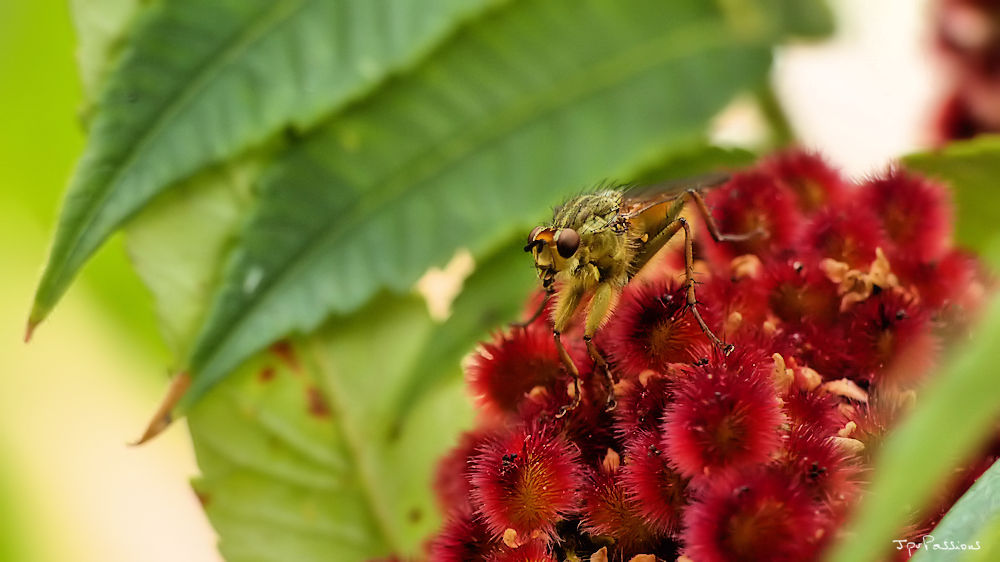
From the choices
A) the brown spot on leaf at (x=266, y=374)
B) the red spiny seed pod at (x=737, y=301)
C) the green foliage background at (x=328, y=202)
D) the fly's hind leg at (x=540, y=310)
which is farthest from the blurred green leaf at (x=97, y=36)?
the red spiny seed pod at (x=737, y=301)

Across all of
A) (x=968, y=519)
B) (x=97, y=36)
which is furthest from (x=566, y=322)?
(x=97, y=36)

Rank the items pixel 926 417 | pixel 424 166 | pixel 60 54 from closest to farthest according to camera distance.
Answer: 1. pixel 926 417
2. pixel 424 166
3. pixel 60 54

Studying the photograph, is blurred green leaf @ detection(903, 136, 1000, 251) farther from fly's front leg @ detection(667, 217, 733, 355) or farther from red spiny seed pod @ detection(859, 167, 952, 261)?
fly's front leg @ detection(667, 217, 733, 355)

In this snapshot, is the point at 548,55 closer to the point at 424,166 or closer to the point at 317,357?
the point at 424,166

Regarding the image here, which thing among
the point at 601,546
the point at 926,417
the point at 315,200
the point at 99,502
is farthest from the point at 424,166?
the point at 99,502

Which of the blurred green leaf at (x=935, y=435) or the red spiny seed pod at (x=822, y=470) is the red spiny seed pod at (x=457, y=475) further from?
the blurred green leaf at (x=935, y=435)

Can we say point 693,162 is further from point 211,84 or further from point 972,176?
point 211,84

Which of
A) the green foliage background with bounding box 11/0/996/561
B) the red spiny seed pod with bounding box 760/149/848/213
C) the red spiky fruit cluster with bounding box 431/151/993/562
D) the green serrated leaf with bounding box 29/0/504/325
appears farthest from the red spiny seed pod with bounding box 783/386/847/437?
the green serrated leaf with bounding box 29/0/504/325
